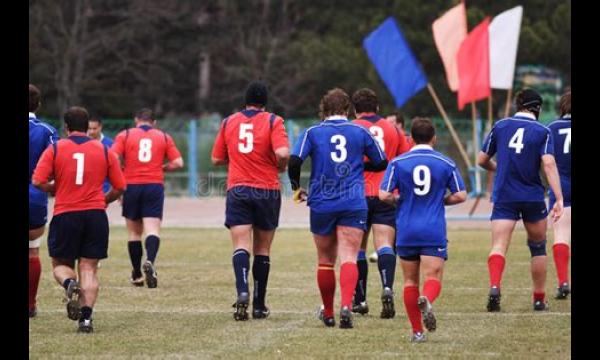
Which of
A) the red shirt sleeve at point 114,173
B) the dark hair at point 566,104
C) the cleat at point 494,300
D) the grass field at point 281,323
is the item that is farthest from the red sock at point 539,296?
the red shirt sleeve at point 114,173

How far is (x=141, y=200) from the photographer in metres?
15.8

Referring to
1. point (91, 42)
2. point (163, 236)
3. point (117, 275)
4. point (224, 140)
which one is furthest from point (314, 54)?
point (224, 140)

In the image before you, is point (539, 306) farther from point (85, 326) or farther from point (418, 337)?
point (85, 326)

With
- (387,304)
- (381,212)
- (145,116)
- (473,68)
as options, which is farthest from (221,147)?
(473,68)

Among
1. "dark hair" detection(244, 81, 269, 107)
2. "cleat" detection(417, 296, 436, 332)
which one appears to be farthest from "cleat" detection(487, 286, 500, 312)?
"dark hair" detection(244, 81, 269, 107)

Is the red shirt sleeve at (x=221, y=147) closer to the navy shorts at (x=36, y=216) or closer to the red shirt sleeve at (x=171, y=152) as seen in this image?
the navy shorts at (x=36, y=216)

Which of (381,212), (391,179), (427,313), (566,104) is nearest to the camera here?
(427,313)

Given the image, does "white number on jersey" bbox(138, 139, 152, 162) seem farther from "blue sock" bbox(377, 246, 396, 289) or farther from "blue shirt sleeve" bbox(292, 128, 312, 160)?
"blue shirt sleeve" bbox(292, 128, 312, 160)

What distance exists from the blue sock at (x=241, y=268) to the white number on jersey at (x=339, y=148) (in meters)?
1.45

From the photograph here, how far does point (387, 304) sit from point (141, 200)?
4.92 meters

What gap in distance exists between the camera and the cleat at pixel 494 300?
12.4 meters

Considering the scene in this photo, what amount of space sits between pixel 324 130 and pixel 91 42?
35.6 metres

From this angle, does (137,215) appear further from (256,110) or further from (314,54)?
(314,54)
